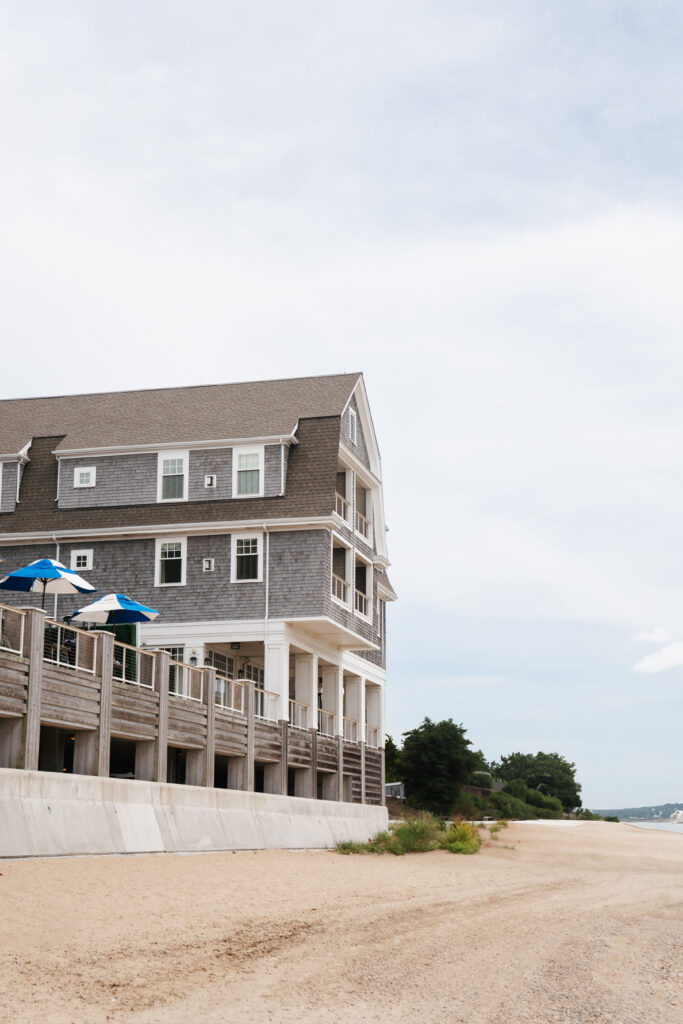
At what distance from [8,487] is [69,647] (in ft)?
54.0

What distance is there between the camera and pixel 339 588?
3400cm

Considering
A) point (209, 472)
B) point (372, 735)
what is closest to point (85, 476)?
point (209, 472)

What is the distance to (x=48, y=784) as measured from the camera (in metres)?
16.2

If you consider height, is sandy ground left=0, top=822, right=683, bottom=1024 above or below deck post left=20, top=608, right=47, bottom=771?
below

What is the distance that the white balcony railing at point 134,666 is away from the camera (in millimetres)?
21016

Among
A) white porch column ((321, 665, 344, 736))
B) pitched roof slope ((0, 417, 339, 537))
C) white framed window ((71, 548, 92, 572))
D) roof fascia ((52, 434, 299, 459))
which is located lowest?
white porch column ((321, 665, 344, 736))

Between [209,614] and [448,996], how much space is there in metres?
24.6

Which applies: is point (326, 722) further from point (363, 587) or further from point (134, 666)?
point (134, 666)

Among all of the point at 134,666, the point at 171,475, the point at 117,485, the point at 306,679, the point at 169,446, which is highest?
the point at 169,446

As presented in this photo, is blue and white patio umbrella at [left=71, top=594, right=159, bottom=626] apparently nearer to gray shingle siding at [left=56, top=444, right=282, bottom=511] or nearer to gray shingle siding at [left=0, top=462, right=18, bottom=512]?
gray shingle siding at [left=56, top=444, right=282, bottom=511]

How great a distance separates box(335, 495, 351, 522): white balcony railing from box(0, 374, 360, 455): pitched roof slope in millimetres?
2667

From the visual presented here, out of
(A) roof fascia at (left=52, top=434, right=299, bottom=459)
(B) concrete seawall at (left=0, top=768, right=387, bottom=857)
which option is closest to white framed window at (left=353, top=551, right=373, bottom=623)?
(A) roof fascia at (left=52, top=434, right=299, bottom=459)

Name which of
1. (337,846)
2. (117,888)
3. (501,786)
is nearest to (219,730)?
(337,846)

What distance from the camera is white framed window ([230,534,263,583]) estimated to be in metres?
32.2
